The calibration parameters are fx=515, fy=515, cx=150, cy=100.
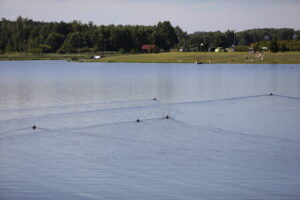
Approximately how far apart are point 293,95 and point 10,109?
2313 centimetres

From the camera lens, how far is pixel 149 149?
20.7m

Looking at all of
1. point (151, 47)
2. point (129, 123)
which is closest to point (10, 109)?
point (129, 123)

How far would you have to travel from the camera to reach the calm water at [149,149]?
15.4 meters

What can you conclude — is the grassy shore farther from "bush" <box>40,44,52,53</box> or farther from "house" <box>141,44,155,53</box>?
"bush" <box>40,44,52,53</box>

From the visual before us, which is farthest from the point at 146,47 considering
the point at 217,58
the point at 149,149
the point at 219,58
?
the point at 149,149

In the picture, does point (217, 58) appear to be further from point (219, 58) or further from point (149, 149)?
point (149, 149)

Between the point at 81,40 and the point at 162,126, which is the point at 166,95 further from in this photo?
the point at 81,40

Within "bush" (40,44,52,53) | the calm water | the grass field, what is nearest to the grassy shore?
the grass field

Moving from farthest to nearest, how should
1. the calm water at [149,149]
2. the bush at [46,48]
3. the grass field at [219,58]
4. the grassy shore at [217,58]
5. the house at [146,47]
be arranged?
1. the bush at [46,48]
2. the house at [146,47]
3. the grassy shore at [217,58]
4. the grass field at [219,58]
5. the calm water at [149,149]

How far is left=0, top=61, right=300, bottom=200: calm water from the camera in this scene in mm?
15391

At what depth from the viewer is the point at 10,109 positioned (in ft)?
109

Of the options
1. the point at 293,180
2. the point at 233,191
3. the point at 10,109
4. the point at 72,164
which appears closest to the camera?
the point at 233,191

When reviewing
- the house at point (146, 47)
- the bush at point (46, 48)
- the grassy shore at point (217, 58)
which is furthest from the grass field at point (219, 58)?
the bush at point (46, 48)

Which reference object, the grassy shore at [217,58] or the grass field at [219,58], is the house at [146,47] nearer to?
the grassy shore at [217,58]
